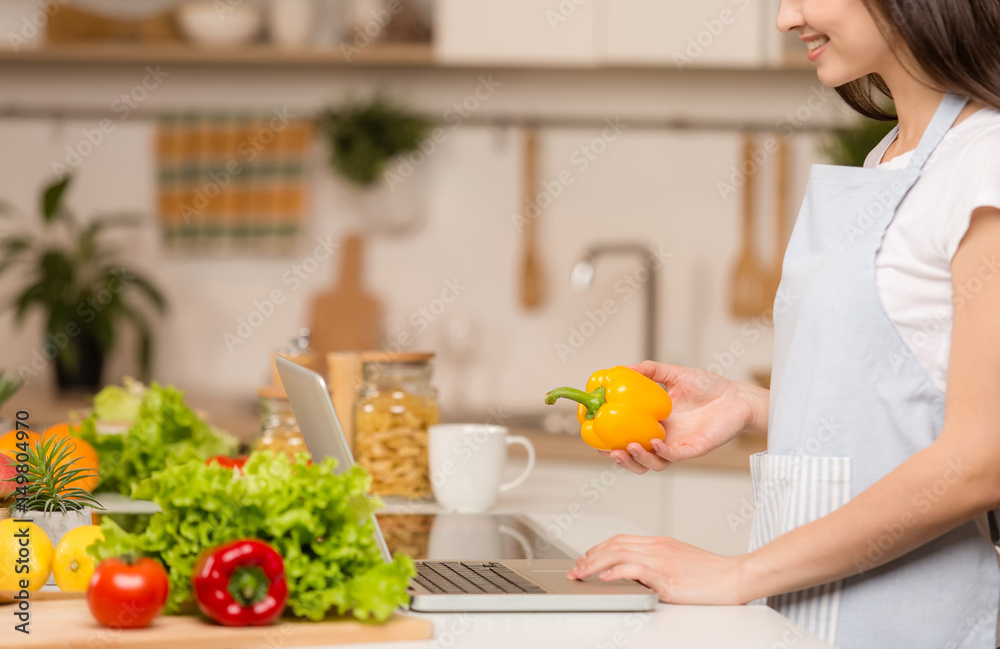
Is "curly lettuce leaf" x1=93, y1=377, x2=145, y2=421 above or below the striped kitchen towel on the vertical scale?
below

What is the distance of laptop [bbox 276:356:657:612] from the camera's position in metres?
1.02

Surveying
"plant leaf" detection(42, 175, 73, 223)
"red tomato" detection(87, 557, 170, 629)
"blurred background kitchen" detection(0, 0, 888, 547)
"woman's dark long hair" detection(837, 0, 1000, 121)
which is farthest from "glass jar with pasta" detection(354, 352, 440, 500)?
"plant leaf" detection(42, 175, 73, 223)

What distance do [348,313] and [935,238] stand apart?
2437 millimetres

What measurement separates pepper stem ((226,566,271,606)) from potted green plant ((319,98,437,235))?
238 centimetres

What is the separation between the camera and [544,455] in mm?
2660

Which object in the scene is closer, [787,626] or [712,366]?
[787,626]

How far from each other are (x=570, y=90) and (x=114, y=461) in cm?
206

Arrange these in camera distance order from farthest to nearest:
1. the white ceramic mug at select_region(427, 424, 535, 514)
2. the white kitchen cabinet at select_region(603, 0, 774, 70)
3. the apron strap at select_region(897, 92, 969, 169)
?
the white kitchen cabinet at select_region(603, 0, 774, 70), the white ceramic mug at select_region(427, 424, 535, 514), the apron strap at select_region(897, 92, 969, 169)

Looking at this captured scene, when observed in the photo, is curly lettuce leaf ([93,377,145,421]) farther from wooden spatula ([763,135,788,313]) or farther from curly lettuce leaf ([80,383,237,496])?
wooden spatula ([763,135,788,313])

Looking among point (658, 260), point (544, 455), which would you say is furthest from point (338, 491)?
point (658, 260)

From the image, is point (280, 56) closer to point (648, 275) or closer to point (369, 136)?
point (369, 136)

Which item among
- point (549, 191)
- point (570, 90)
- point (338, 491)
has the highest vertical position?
point (570, 90)

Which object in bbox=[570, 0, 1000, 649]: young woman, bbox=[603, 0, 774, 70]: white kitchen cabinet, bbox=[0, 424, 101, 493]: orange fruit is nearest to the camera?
bbox=[570, 0, 1000, 649]: young woman

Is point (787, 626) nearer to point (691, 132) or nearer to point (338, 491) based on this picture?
point (338, 491)
